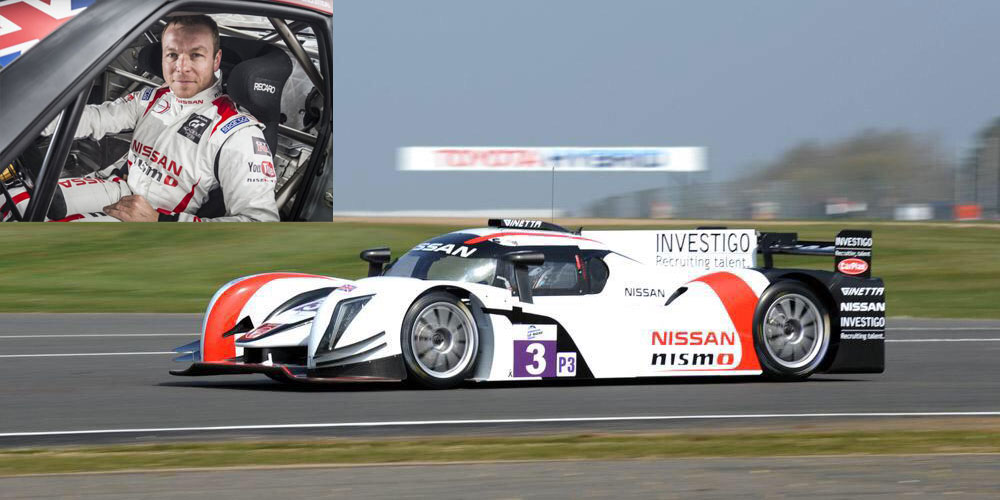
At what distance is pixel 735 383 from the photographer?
9.96 meters

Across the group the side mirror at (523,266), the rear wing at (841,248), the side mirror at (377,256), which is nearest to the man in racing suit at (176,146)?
the side mirror at (377,256)

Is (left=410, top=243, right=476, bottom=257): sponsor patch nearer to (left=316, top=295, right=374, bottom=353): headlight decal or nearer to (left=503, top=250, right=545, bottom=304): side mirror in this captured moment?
(left=503, top=250, right=545, bottom=304): side mirror

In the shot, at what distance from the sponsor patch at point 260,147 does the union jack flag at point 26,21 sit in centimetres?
566

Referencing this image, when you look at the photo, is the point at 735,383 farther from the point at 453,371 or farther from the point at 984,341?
the point at 984,341

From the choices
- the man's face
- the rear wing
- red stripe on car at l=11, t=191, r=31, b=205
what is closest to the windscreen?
the rear wing

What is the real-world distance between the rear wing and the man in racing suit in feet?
82.1

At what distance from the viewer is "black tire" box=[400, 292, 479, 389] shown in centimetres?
903

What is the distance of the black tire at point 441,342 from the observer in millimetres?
9031

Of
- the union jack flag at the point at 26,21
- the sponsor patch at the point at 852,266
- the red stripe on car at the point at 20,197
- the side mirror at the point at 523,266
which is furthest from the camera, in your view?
the red stripe on car at the point at 20,197

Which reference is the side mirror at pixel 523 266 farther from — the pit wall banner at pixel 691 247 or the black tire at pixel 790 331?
the black tire at pixel 790 331

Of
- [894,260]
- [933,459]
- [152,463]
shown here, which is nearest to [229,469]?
[152,463]

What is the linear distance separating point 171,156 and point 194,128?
933mm

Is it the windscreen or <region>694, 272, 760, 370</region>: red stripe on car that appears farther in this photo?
<region>694, 272, 760, 370</region>: red stripe on car

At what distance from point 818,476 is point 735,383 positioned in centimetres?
427
